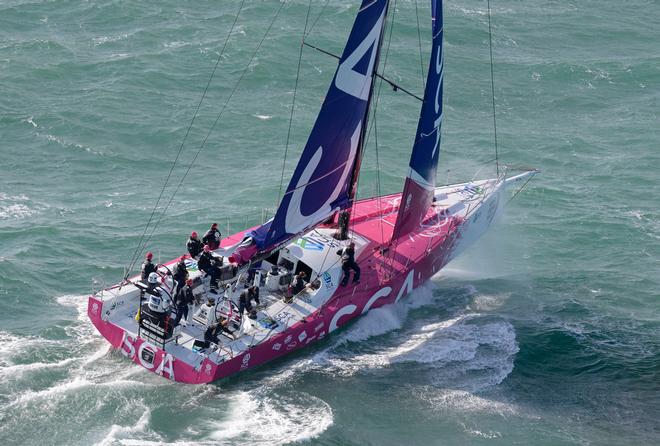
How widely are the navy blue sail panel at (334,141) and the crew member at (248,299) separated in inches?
49.6

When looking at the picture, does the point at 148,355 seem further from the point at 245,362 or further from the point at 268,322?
the point at 268,322

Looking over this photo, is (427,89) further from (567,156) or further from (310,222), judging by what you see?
(567,156)

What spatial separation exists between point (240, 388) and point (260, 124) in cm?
1703

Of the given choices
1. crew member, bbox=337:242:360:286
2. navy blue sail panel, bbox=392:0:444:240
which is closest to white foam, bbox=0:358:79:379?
crew member, bbox=337:242:360:286

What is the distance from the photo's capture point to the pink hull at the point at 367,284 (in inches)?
853

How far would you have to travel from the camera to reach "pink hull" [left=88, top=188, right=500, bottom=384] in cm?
2166

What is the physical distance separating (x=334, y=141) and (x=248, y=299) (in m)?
4.36

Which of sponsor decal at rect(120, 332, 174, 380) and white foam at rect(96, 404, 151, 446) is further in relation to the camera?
sponsor decal at rect(120, 332, 174, 380)

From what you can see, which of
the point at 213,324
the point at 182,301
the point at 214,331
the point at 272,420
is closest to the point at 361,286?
the point at 213,324

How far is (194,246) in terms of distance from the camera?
24672mm

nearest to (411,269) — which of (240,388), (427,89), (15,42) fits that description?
(427,89)

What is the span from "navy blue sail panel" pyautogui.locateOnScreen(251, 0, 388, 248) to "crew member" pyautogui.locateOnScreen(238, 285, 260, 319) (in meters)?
1.26

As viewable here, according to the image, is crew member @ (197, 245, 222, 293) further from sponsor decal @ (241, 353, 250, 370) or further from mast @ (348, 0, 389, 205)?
mast @ (348, 0, 389, 205)

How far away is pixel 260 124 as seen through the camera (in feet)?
122
